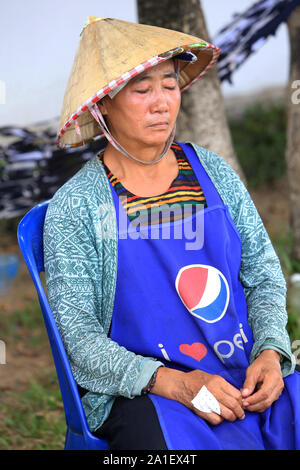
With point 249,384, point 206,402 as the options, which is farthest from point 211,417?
point 249,384

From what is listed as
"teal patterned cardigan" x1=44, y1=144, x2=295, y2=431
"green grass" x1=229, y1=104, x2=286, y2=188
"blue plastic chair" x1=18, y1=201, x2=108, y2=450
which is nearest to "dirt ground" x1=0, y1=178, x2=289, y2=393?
"green grass" x1=229, y1=104, x2=286, y2=188

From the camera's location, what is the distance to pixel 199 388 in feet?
6.03

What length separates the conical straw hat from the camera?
76.7 inches

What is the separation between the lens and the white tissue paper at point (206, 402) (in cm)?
182

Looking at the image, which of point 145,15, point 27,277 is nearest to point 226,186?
point 145,15

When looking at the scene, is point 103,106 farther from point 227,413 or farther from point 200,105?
point 200,105

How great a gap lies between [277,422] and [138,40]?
136cm

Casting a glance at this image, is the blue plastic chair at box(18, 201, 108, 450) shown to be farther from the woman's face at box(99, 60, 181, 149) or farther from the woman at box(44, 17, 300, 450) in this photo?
the woman's face at box(99, 60, 181, 149)

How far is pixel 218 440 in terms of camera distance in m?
1.79

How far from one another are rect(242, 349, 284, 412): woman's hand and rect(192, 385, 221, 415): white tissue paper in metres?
0.11

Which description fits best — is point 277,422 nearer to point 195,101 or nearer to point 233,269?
point 233,269

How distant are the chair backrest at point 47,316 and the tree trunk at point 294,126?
237cm

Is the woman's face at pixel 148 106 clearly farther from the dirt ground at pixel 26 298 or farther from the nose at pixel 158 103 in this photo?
the dirt ground at pixel 26 298
